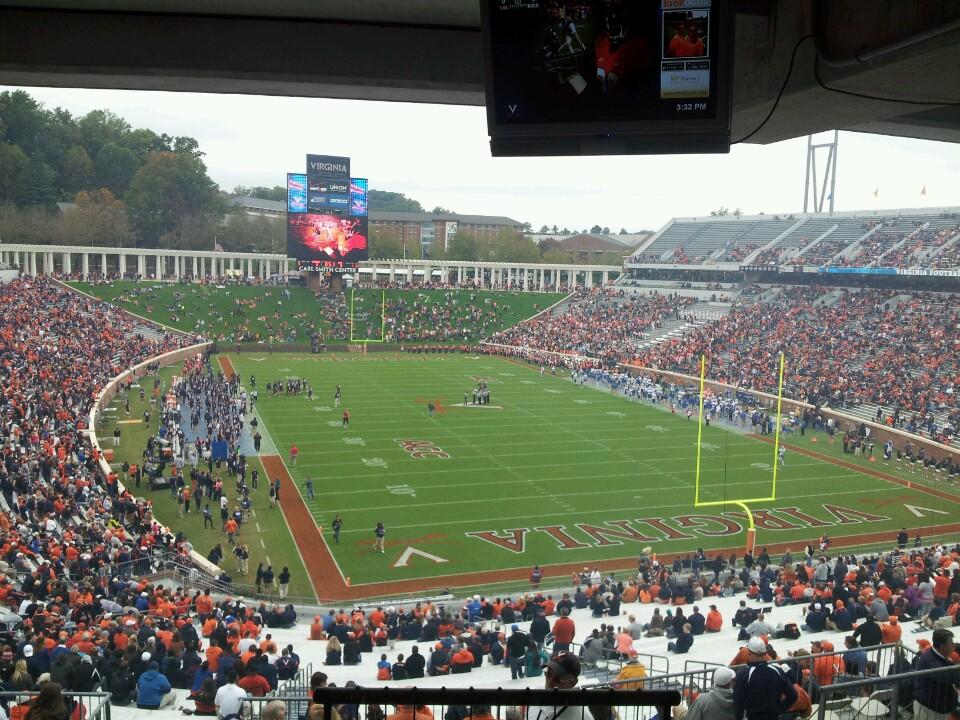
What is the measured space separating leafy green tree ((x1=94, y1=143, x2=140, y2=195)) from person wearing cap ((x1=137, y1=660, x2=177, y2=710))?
76.8m

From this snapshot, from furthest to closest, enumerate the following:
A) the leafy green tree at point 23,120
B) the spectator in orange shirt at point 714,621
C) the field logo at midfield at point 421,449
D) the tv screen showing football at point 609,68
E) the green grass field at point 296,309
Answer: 1. the leafy green tree at point 23,120
2. the green grass field at point 296,309
3. the field logo at midfield at point 421,449
4. the spectator in orange shirt at point 714,621
5. the tv screen showing football at point 609,68

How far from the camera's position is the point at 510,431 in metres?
27.4

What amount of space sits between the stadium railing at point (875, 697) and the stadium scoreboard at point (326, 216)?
43504 mm

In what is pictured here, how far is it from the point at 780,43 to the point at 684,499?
1727cm

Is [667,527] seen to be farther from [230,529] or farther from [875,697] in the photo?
[875,697]

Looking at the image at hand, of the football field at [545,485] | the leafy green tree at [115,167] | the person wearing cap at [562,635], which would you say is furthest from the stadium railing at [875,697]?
the leafy green tree at [115,167]

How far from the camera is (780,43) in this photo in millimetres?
3967

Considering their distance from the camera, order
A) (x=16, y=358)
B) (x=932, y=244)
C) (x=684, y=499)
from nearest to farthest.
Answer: (x=684, y=499) < (x=16, y=358) < (x=932, y=244)

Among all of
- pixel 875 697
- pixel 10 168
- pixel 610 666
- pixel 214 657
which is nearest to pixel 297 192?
pixel 10 168

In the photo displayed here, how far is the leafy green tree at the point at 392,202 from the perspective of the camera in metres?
118

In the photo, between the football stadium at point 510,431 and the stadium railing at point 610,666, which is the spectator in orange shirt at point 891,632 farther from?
the stadium railing at point 610,666

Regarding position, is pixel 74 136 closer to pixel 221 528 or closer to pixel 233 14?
pixel 221 528

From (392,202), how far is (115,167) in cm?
4785

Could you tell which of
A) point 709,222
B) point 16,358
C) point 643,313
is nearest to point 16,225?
point 16,358
